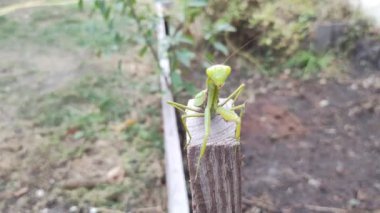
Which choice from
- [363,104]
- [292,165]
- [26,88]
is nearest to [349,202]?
[292,165]

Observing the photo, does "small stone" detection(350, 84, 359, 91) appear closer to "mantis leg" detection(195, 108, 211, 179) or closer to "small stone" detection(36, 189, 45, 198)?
"small stone" detection(36, 189, 45, 198)

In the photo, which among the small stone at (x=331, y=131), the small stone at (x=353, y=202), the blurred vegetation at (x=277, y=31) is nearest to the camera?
the small stone at (x=353, y=202)

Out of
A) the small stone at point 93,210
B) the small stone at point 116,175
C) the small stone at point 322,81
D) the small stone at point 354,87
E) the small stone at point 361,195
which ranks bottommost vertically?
the small stone at point 361,195

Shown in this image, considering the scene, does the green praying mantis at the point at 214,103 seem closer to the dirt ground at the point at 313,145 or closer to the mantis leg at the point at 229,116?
the mantis leg at the point at 229,116

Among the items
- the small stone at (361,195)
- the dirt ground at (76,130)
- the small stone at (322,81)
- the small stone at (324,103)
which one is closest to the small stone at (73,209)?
the dirt ground at (76,130)

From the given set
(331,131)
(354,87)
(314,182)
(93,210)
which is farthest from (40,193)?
(354,87)

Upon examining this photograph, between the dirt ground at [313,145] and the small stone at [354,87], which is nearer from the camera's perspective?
the dirt ground at [313,145]
